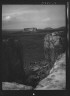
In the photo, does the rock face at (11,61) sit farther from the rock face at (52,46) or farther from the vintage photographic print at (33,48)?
the rock face at (52,46)

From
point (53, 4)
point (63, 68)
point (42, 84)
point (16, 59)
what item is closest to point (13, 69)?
point (16, 59)

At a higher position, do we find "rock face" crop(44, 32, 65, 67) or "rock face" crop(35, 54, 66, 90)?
"rock face" crop(44, 32, 65, 67)

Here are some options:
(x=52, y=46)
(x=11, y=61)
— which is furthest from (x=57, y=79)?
(x=11, y=61)

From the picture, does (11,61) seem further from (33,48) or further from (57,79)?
(57,79)

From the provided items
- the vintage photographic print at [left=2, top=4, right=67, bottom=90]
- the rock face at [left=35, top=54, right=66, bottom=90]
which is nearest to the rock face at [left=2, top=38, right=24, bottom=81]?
the vintage photographic print at [left=2, top=4, right=67, bottom=90]

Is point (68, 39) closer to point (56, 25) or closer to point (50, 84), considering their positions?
point (56, 25)

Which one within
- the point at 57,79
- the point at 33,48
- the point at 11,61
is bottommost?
the point at 57,79

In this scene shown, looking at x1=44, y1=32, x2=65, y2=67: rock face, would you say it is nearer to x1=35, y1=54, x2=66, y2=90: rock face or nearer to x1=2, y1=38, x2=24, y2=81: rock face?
x1=35, y1=54, x2=66, y2=90: rock face
